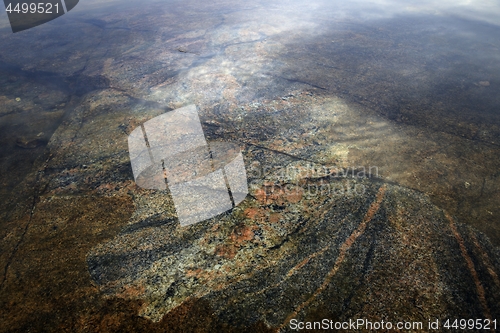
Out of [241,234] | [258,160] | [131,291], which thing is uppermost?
[258,160]

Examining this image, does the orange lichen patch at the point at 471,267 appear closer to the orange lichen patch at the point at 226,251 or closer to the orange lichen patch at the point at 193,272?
the orange lichen patch at the point at 226,251

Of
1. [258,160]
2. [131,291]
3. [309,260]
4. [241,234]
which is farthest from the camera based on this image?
[258,160]

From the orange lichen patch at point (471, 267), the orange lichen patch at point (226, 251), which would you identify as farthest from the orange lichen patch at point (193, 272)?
the orange lichen patch at point (471, 267)

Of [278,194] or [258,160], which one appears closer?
[278,194]

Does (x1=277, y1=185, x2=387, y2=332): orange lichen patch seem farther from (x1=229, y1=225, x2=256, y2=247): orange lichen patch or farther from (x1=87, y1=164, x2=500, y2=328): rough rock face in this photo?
(x1=229, y1=225, x2=256, y2=247): orange lichen patch

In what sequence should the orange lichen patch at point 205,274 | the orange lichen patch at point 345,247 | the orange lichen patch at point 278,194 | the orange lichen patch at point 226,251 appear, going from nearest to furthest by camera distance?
the orange lichen patch at point 345,247
the orange lichen patch at point 205,274
the orange lichen patch at point 226,251
the orange lichen patch at point 278,194

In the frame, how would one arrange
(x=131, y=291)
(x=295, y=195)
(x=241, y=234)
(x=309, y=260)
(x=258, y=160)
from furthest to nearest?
1. (x=258, y=160)
2. (x=295, y=195)
3. (x=241, y=234)
4. (x=309, y=260)
5. (x=131, y=291)

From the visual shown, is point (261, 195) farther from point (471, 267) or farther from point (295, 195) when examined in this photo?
point (471, 267)

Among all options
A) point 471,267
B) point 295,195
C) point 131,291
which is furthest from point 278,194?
point 471,267
